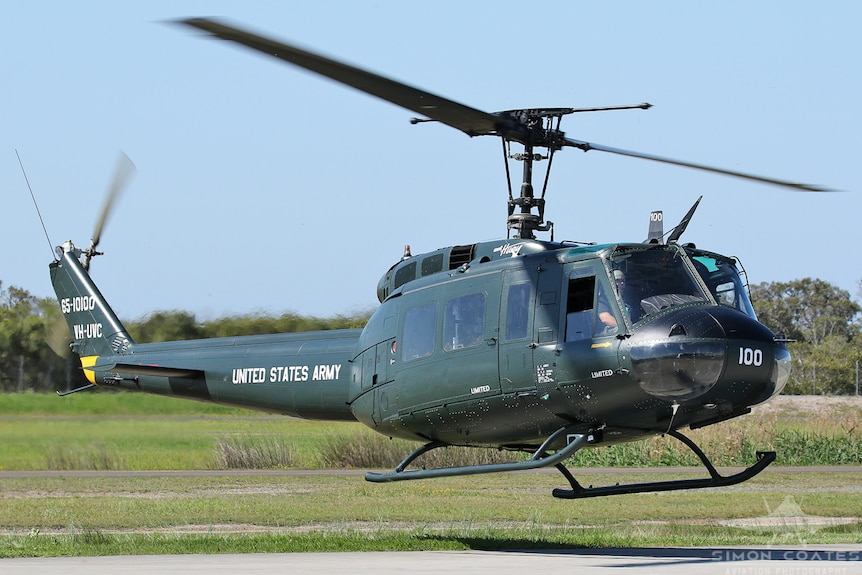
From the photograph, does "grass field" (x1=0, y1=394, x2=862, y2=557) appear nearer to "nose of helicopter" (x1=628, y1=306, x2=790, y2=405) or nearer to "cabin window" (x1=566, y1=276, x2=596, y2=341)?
"cabin window" (x1=566, y1=276, x2=596, y2=341)

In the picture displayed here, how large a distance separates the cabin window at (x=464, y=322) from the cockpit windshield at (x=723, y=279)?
7.83 feet

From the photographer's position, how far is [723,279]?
41.7 feet

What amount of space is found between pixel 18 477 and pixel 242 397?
41.5 ft

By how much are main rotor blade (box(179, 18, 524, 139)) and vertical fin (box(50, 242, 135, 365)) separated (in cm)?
854

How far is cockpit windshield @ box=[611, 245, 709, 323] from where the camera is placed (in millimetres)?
12195

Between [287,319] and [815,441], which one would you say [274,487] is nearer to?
[287,319]

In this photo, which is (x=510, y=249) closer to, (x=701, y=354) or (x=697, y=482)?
(x=701, y=354)

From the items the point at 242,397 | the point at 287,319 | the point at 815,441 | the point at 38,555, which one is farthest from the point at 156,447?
the point at 815,441

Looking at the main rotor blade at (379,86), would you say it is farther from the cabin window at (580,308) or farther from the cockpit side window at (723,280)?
the cockpit side window at (723,280)

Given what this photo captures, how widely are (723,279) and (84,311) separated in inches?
450

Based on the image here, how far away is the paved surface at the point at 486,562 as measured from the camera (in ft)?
39.0

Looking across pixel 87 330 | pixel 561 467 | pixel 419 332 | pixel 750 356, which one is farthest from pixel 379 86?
pixel 87 330

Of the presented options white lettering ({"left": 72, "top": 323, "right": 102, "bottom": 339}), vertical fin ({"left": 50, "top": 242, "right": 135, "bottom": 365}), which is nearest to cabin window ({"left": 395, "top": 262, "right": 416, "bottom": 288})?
vertical fin ({"left": 50, "top": 242, "right": 135, "bottom": 365})

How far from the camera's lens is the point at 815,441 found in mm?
32250
